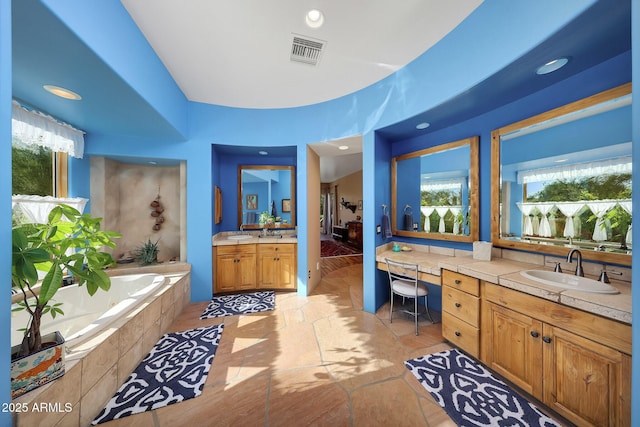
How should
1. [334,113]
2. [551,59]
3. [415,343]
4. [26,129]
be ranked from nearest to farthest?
[551,59], [26,129], [415,343], [334,113]

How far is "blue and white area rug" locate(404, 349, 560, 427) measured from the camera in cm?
136

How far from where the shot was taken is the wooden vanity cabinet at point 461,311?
5.96 ft

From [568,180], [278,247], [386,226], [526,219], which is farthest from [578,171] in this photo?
[278,247]

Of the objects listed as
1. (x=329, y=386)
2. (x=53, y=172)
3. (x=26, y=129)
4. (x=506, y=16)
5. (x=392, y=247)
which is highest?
(x=506, y=16)

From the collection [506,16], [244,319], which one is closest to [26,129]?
[244,319]

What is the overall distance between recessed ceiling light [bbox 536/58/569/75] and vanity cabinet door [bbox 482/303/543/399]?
1.81 meters

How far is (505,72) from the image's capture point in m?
1.59

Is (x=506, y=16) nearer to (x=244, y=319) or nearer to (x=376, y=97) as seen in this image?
(x=376, y=97)

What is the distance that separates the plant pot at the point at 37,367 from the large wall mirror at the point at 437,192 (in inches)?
126

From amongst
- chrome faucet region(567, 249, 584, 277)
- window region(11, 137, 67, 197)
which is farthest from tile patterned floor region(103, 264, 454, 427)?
window region(11, 137, 67, 197)

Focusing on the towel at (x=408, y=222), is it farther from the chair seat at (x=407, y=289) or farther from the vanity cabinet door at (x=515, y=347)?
the vanity cabinet door at (x=515, y=347)

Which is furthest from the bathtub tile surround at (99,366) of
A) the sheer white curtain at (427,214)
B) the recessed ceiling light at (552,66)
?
the recessed ceiling light at (552,66)

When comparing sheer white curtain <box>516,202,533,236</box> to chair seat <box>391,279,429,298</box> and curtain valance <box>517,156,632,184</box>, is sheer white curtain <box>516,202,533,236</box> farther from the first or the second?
chair seat <box>391,279,429,298</box>

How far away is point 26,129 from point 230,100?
6.56 feet
